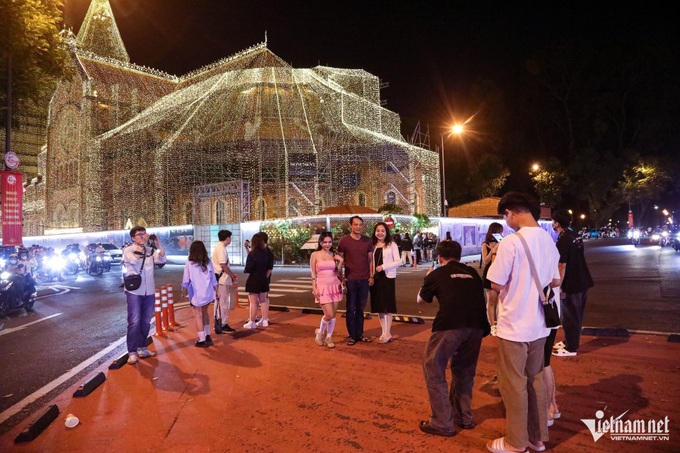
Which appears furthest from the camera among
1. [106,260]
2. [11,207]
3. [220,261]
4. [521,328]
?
[106,260]

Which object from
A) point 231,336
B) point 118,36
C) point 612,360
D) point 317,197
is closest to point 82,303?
point 231,336

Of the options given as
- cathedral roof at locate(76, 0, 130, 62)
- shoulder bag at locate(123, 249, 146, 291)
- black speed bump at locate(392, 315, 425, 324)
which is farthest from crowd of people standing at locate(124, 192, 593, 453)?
cathedral roof at locate(76, 0, 130, 62)

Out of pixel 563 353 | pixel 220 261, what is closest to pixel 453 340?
pixel 563 353

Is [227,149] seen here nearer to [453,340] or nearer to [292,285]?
[292,285]

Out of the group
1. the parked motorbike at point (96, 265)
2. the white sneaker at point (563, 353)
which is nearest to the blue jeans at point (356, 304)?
the white sneaker at point (563, 353)

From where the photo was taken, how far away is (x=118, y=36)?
44094 mm

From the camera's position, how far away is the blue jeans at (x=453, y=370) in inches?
141

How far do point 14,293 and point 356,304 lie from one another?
29.5 feet

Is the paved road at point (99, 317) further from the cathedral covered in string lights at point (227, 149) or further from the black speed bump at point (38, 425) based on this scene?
the cathedral covered in string lights at point (227, 149)

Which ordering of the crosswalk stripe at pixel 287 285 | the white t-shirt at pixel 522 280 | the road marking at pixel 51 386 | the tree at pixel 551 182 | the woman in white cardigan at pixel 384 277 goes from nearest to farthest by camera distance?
1. the white t-shirt at pixel 522 280
2. the road marking at pixel 51 386
3. the woman in white cardigan at pixel 384 277
4. the crosswalk stripe at pixel 287 285
5. the tree at pixel 551 182

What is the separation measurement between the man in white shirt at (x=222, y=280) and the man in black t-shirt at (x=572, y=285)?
16.7ft

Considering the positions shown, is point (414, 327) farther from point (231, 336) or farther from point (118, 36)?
point (118, 36)

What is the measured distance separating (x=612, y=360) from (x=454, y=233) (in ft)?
66.6

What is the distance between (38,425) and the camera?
3916 millimetres
